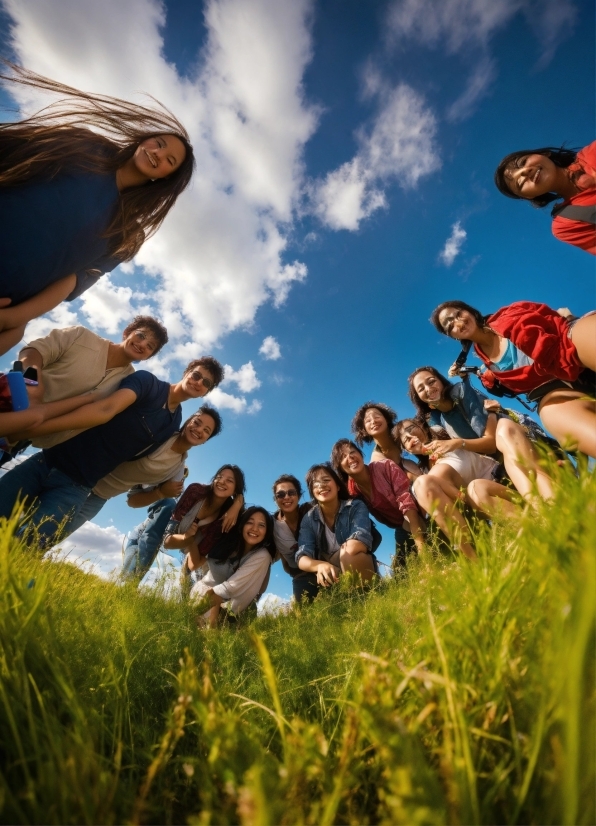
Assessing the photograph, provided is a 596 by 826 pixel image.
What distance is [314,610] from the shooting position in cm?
331

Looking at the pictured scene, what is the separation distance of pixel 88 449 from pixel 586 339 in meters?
3.76

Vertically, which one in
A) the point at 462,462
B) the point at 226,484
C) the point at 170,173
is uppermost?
the point at 170,173

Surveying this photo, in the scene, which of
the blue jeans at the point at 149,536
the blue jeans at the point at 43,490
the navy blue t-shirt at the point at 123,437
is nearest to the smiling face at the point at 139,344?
the navy blue t-shirt at the point at 123,437

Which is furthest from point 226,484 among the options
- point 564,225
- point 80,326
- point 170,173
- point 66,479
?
point 564,225

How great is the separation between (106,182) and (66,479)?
2.44m

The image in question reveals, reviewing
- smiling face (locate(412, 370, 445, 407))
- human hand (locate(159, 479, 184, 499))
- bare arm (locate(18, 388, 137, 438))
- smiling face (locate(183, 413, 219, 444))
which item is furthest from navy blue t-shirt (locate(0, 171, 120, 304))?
smiling face (locate(412, 370, 445, 407))

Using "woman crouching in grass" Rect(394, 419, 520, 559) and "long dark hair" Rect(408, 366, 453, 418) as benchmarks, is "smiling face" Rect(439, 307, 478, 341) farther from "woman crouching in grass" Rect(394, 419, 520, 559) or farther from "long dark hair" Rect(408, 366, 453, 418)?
"woman crouching in grass" Rect(394, 419, 520, 559)

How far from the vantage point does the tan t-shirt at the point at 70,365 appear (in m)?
3.28

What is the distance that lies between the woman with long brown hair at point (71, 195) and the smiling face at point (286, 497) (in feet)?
13.0

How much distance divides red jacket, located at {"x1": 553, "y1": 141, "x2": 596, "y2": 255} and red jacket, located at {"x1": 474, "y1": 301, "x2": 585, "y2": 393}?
70 centimetres

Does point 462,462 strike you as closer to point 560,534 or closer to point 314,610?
point 314,610

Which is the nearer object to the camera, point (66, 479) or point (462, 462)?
point (66, 479)

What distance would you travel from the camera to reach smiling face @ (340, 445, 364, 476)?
5277 mm

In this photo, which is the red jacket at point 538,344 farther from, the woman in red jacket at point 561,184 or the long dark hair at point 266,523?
the long dark hair at point 266,523
